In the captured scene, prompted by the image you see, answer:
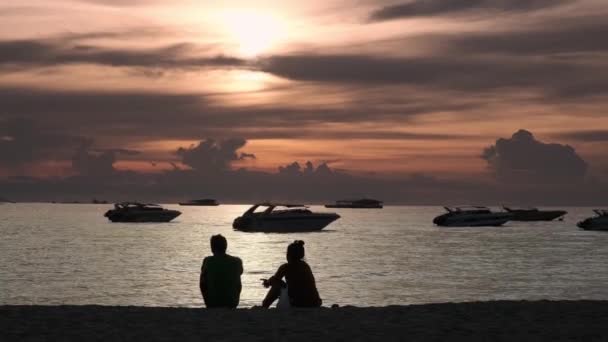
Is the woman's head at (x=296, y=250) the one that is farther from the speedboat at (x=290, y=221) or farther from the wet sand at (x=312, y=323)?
the speedboat at (x=290, y=221)

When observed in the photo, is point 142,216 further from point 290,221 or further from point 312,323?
point 312,323

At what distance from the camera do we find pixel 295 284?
16.8 meters

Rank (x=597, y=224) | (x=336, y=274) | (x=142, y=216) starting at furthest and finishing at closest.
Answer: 1. (x=142, y=216)
2. (x=597, y=224)
3. (x=336, y=274)

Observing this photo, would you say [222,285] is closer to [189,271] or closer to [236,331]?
[236,331]

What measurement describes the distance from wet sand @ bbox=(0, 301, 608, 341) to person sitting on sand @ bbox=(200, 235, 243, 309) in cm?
57

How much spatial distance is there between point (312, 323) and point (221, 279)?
2.57 m

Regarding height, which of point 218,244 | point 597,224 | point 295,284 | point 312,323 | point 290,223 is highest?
point 218,244

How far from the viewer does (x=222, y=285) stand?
16.7 metres

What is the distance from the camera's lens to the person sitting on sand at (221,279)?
16312 millimetres

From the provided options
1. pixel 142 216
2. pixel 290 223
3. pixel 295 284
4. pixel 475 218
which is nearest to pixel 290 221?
pixel 290 223

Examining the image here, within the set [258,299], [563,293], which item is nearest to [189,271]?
[258,299]

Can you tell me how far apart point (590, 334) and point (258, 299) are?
32443 millimetres

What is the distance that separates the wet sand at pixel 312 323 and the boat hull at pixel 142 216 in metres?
156

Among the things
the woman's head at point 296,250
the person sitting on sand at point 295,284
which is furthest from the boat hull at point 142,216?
the woman's head at point 296,250
